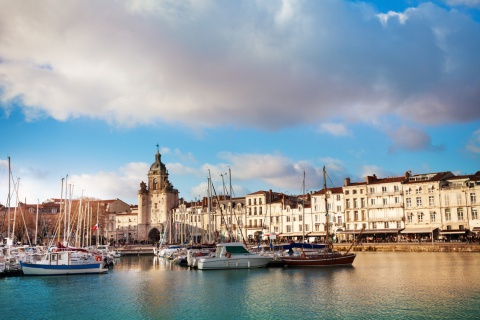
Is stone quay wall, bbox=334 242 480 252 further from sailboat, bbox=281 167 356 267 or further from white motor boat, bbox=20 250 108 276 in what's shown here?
white motor boat, bbox=20 250 108 276

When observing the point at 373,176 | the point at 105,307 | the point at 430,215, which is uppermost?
the point at 373,176

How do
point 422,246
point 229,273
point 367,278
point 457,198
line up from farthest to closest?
point 457,198, point 422,246, point 229,273, point 367,278

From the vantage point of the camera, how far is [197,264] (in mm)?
49656

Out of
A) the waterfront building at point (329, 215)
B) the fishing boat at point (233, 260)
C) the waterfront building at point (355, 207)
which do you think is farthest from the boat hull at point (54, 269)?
the waterfront building at point (355, 207)

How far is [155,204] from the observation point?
114 m

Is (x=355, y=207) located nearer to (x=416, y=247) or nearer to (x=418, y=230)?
(x=418, y=230)

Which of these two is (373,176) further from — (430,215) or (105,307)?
(105,307)

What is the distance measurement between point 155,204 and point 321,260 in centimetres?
7216

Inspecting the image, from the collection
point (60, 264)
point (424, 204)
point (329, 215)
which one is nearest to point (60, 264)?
point (60, 264)

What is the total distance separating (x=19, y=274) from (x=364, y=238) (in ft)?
172

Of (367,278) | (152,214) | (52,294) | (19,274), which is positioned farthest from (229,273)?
(152,214)

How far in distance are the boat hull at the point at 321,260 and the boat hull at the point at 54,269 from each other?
62.4 feet

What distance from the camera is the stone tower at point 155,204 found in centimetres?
11194

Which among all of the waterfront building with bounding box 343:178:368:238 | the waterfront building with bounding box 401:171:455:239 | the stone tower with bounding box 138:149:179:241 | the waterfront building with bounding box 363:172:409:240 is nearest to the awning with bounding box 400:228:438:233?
the waterfront building with bounding box 401:171:455:239
